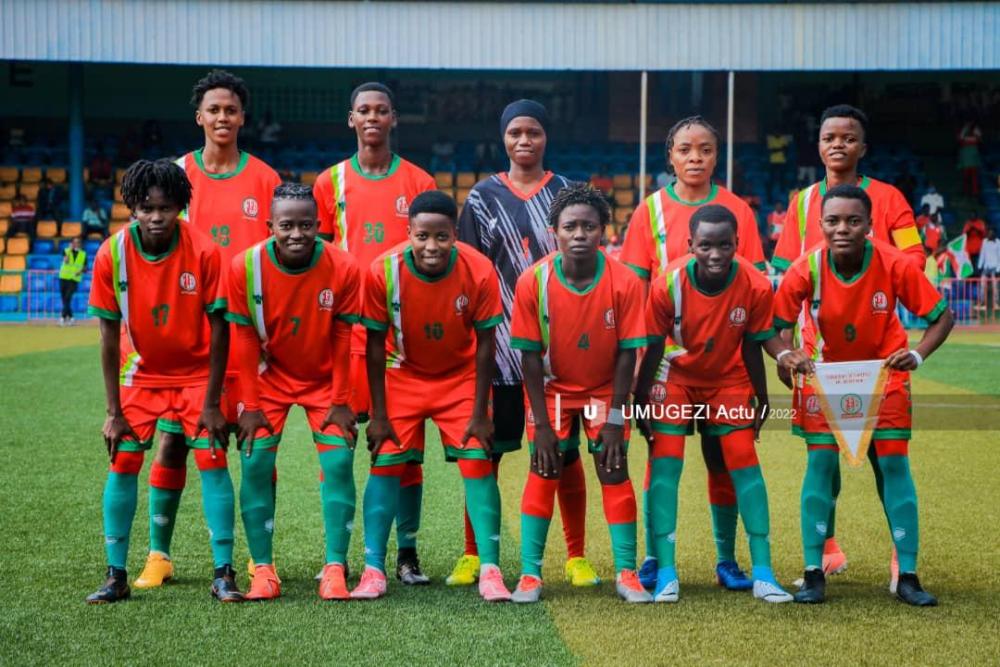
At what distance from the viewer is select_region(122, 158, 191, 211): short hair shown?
228 inches

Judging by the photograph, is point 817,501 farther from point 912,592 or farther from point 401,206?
point 401,206

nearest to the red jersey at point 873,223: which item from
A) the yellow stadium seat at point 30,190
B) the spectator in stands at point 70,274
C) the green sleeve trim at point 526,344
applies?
the green sleeve trim at point 526,344

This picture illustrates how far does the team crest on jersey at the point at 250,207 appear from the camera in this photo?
6.47m

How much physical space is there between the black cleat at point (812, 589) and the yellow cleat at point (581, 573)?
3.05 feet

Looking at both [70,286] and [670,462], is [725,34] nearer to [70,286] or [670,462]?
[70,286]

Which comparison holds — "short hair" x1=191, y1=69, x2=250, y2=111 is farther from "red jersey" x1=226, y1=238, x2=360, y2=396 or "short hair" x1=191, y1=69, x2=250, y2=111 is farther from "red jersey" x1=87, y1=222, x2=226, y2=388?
"red jersey" x1=226, y1=238, x2=360, y2=396

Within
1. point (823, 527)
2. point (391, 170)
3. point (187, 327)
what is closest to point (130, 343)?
point (187, 327)

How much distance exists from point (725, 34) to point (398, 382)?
77.4ft

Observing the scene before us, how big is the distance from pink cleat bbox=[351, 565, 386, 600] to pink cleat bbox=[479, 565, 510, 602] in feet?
1.45

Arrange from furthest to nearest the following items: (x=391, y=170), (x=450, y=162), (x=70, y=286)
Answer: (x=450, y=162), (x=70, y=286), (x=391, y=170)

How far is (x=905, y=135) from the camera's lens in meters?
→ 33.2

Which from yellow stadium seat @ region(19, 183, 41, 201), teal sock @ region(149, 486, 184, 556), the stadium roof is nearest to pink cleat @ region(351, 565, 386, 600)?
teal sock @ region(149, 486, 184, 556)

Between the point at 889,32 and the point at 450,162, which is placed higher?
the point at 889,32

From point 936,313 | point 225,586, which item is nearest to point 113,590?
point 225,586
